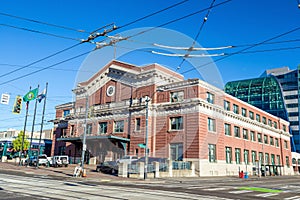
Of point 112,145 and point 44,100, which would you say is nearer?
point 44,100

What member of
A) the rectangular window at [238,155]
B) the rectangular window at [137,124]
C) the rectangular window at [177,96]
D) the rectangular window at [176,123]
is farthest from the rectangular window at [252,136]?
the rectangular window at [137,124]

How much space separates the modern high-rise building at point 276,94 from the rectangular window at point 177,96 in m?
85.4

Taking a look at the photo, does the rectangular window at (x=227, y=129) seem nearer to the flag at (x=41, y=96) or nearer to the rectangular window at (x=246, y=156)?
the rectangular window at (x=246, y=156)

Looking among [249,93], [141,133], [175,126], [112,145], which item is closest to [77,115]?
[112,145]

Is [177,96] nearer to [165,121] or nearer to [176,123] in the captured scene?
[176,123]

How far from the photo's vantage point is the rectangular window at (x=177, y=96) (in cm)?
3931

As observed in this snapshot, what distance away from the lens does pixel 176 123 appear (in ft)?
129

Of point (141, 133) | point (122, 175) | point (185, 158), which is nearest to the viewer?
point (122, 175)

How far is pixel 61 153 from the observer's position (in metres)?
52.5

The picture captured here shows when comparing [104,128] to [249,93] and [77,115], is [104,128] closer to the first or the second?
[77,115]

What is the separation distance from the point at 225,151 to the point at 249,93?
8500 cm

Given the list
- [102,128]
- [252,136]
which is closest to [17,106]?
[102,128]

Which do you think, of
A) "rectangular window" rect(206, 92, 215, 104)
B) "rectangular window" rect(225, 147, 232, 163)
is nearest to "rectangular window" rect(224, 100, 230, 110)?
"rectangular window" rect(206, 92, 215, 104)

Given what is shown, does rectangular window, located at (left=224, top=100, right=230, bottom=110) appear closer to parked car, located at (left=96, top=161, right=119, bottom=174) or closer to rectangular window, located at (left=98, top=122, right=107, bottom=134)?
rectangular window, located at (left=98, top=122, right=107, bottom=134)
